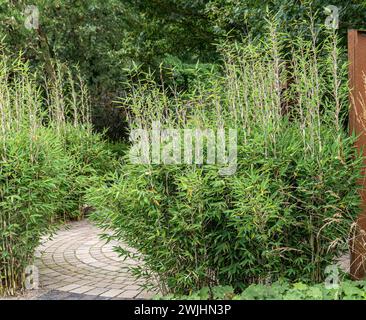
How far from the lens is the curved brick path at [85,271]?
12.8 ft

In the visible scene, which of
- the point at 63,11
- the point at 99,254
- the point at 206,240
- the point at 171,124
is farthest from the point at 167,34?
the point at 206,240

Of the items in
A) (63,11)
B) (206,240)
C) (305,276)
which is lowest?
(305,276)

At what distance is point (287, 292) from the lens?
9.84ft

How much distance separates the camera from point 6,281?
3887 millimetres

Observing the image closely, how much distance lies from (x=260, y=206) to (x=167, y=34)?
7913 mm

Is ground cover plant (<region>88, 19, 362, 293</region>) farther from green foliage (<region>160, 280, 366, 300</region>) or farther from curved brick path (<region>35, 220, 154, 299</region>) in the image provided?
curved brick path (<region>35, 220, 154, 299</region>)

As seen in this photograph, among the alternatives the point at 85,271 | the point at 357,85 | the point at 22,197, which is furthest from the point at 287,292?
the point at 85,271

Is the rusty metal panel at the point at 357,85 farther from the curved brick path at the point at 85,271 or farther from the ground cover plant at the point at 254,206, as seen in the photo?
the curved brick path at the point at 85,271

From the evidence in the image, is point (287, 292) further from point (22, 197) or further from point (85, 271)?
point (85, 271)

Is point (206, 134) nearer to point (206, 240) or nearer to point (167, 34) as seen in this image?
point (206, 240)

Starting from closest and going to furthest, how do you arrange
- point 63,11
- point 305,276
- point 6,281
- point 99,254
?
point 305,276 < point 6,281 < point 99,254 < point 63,11

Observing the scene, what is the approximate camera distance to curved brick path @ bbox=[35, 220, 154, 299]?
3.90 meters

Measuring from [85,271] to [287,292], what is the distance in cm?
218

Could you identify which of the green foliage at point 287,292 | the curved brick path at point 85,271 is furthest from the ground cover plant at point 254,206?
the curved brick path at point 85,271
